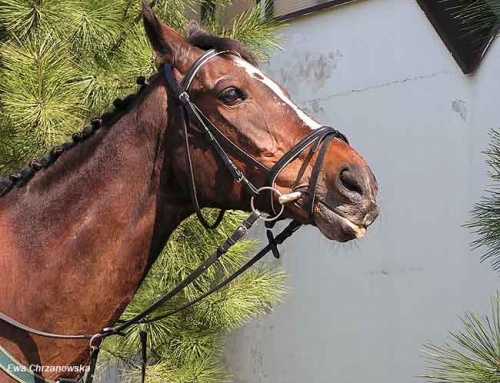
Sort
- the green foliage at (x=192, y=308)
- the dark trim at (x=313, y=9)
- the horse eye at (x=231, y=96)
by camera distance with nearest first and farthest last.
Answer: the horse eye at (x=231, y=96) → the green foliage at (x=192, y=308) → the dark trim at (x=313, y=9)

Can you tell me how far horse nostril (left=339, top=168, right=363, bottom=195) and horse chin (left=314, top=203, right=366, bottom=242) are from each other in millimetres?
64

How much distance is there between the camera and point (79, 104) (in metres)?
3.29

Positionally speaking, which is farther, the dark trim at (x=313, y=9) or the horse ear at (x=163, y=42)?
the dark trim at (x=313, y=9)

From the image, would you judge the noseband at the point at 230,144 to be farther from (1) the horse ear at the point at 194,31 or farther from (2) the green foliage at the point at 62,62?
(2) the green foliage at the point at 62,62

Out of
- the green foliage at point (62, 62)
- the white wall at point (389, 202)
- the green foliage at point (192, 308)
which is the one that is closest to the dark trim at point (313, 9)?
the white wall at point (389, 202)

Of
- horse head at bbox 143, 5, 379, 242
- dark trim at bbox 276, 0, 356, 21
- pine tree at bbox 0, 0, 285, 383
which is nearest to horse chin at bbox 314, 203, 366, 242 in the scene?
horse head at bbox 143, 5, 379, 242

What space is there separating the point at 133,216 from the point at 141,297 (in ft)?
5.03

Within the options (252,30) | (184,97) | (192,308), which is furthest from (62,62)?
(184,97)

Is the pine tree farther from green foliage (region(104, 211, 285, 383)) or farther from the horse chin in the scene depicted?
the horse chin

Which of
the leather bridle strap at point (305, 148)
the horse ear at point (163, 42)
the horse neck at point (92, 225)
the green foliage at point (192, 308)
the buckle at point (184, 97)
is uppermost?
the horse ear at point (163, 42)

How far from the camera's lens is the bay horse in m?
1.77

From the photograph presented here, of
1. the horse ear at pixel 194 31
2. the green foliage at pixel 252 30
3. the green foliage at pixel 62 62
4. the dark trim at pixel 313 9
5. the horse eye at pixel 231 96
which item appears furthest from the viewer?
the dark trim at pixel 313 9

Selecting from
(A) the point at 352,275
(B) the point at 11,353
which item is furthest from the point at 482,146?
(B) the point at 11,353

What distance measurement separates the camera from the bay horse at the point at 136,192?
5.82ft
